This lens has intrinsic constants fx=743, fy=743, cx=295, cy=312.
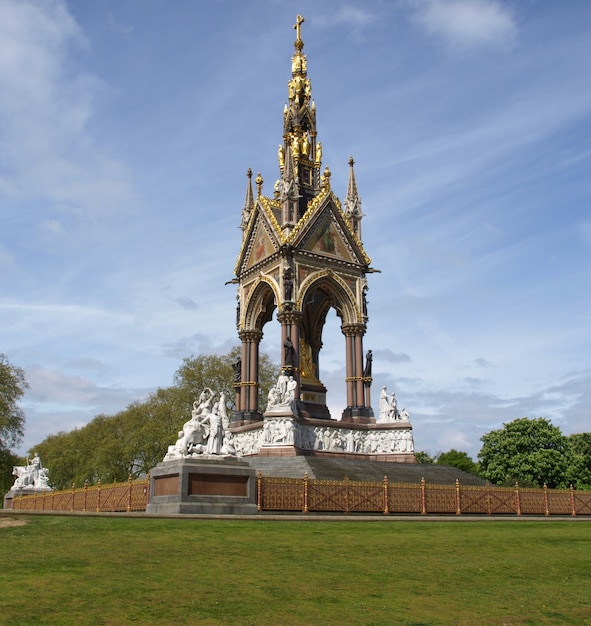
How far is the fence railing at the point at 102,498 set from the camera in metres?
23.7

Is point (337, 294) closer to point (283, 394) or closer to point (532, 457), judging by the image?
point (283, 394)

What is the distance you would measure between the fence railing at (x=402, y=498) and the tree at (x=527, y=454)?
19924 mm

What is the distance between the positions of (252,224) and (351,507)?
2206 cm

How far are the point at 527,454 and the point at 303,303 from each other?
21.5 meters

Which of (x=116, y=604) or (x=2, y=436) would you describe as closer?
(x=116, y=604)

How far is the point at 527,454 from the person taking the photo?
166 ft

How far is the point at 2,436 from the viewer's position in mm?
48094

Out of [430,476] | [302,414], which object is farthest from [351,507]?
[302,414]

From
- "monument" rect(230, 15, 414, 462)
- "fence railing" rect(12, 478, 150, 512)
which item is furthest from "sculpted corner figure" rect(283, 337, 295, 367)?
"fence railing" rect(12, 478, 150, 512)

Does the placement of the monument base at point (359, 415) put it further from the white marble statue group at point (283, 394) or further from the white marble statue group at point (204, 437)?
the white marble statue group at point (204, 437)

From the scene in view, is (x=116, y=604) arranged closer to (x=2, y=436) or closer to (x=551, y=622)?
(x=551, y=622)

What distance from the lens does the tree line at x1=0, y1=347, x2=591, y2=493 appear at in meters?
49.3

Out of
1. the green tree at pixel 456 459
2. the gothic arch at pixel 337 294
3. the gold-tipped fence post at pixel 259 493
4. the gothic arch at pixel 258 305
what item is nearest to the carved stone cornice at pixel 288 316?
the gothic arch at pixel 337 294

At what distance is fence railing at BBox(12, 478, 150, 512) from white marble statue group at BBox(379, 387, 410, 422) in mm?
15081
